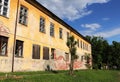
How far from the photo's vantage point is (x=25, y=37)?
19.5 metres

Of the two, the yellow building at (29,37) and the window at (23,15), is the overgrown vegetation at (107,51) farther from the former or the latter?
the window at (23,15)

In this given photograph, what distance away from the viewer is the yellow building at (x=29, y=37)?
16.8 meters

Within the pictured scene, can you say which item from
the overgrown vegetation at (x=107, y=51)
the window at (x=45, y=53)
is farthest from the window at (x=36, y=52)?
the overgrown vegetation at (x=107, y=51)

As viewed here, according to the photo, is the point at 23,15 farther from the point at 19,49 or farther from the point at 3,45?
the point at 3,45

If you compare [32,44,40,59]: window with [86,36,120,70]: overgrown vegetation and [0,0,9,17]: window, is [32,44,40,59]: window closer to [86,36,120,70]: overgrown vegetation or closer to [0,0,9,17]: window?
[0,0,9,17]: window

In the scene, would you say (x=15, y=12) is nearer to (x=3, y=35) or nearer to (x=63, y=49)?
(x=3, y=35)

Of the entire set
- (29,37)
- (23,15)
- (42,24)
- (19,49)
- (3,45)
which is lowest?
(19,49)

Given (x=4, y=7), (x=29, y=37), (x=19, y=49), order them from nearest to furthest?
(x=4, y=7) → (x=19, y=49) → (x=29, y=37)

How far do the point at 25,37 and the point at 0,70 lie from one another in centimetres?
480

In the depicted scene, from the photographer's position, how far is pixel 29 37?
20.3 m

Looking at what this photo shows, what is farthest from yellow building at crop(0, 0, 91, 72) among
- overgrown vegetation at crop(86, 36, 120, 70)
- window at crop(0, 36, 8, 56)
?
overgrown vegetation at crop(86, 36, 120, 70)

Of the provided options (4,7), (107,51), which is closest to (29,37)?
(4,7)

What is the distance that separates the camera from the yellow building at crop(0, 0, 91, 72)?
16.8m

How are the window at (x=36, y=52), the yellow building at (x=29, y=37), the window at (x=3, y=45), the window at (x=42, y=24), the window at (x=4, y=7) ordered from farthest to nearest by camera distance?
the window at (x=42, y=24), the window at (x=36, y=52), the yellow building at (x=29, y=37), the window at (x=4, y=7), the window at (x=3, y=45)
